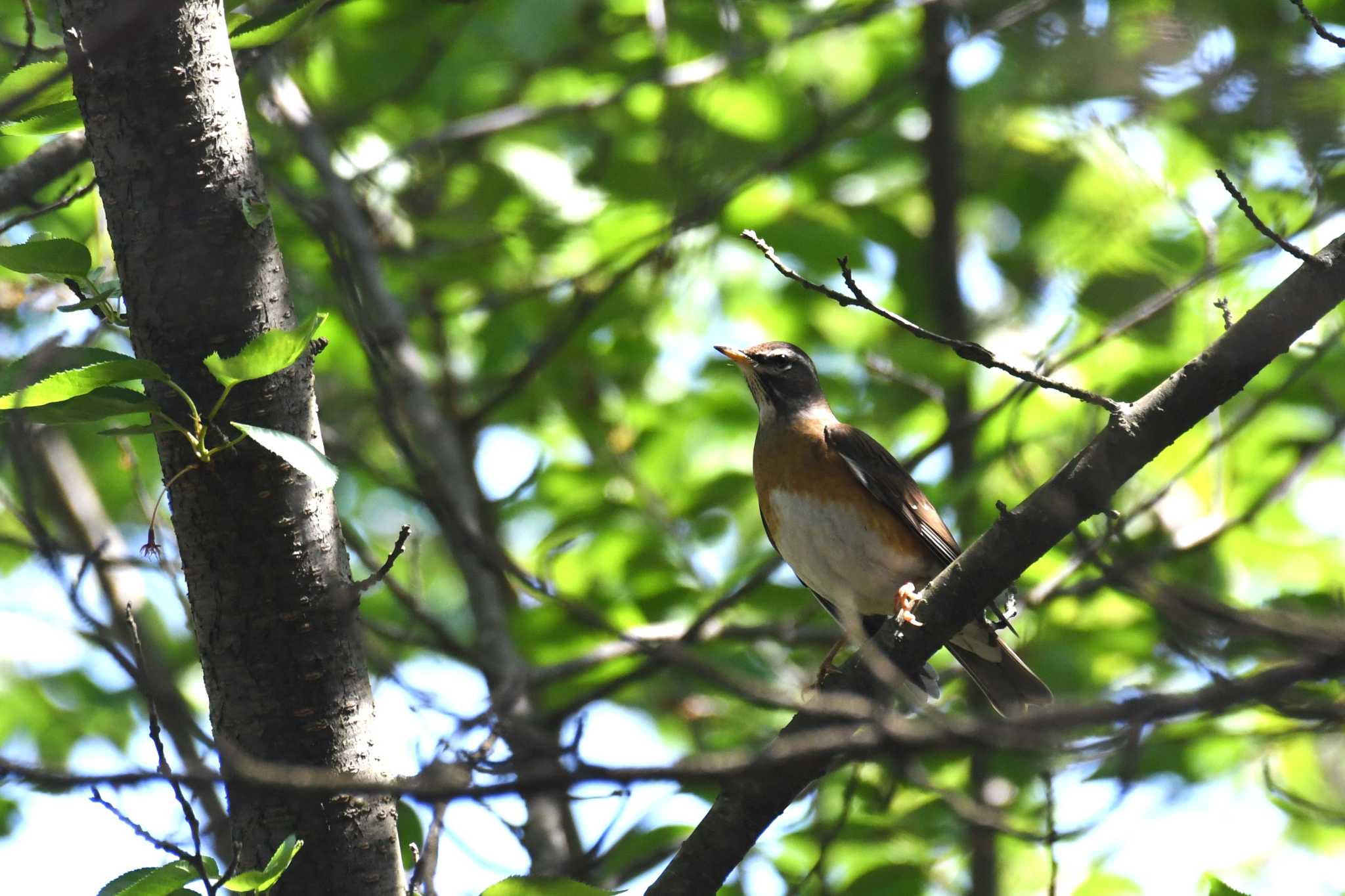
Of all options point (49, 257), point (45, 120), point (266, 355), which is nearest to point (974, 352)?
point (266, 355)

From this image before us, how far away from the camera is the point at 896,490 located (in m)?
6.06

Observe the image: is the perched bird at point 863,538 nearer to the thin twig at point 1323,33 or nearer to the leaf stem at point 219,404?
the thin twig at point 1323,33

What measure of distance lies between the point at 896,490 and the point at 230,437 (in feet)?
12.2

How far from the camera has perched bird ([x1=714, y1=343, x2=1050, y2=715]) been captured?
19.8 ft

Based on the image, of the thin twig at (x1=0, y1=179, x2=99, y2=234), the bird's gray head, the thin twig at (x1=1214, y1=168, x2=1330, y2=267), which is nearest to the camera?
the thin twig at (x1=1214, y1=168, x2=1330, y2=267)

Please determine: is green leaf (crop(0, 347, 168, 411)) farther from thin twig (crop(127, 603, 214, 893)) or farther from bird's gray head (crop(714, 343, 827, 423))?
bird's gray head (crop(714, 343, 827, 423))

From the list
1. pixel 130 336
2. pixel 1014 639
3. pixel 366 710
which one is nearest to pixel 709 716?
pixel 1014 639

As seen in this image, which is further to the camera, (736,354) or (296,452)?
(736,354)

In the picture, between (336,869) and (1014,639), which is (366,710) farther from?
(1014,639)

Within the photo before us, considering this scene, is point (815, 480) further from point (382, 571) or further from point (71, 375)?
point (71, 375)

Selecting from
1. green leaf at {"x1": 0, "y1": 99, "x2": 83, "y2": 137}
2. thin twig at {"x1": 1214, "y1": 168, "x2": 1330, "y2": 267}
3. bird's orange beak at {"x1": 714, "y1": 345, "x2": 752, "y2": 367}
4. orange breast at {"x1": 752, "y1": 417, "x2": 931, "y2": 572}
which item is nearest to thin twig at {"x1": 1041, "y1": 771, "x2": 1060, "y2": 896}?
orange breast at {"x1": 752, "y1": 417, "x2": 931, "y2": 572}

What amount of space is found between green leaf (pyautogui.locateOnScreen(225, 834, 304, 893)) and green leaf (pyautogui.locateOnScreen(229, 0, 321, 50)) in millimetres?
2152

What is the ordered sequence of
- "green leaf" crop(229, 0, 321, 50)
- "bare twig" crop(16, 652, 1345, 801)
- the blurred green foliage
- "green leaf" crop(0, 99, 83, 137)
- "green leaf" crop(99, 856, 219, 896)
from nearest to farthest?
1. "bare twig" crop(16, 652, 1345, 801)
2. "green leaf" crop(99, 856, 219, 896)
3. "green leaf" crop(0, 99, 83, 137)
4. "green leaf" crop(229, 0, 321, 50)
5. the blurred green foliage

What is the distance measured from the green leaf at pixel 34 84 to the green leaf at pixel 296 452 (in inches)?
40.1
